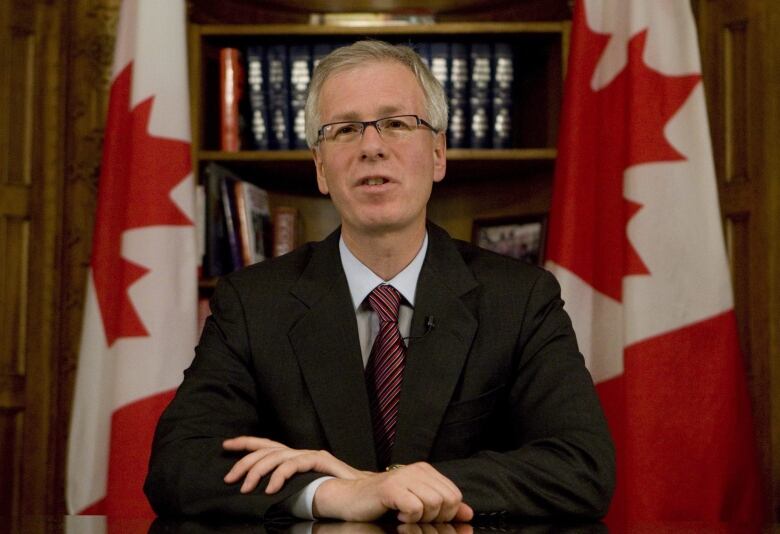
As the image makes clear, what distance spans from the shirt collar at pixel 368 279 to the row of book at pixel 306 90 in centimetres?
138

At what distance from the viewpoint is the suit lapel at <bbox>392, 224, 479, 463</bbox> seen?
1.82 metres

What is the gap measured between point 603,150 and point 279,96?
1.03 m

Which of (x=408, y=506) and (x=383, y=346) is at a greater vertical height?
(x=383, y=346)

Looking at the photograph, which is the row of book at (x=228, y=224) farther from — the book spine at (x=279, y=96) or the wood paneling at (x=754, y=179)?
the wood paneling at (x=754, y=179)

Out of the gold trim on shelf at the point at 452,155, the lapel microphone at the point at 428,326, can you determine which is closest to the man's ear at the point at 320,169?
the lapel microphone at the point at 428,326

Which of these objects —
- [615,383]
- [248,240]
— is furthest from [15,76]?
[615,383]

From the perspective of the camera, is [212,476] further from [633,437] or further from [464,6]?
[464,6]

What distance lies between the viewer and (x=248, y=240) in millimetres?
3309

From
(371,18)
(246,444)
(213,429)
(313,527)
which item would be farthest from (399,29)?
(313,527)

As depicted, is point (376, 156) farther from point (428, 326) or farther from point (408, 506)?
point (408, 506)

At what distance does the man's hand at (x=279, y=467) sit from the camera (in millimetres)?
1533

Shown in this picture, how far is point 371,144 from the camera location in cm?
196

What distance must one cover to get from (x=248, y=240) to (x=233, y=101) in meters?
0.44

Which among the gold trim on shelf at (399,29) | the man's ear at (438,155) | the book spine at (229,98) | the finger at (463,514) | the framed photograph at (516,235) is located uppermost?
the gold trim on shelf at (399,29)
